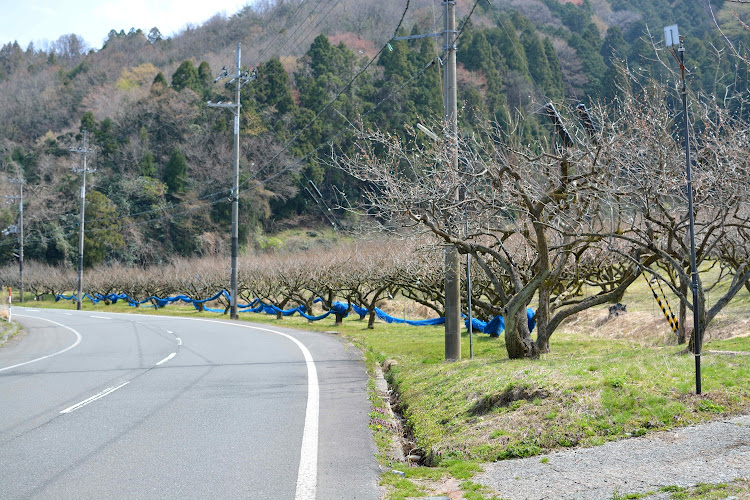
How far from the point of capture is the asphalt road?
5.75 meters

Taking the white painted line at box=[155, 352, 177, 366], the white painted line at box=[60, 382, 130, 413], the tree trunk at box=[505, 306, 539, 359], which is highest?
the tree trunk at box=[505, 306, 539, 359]

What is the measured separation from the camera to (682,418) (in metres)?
6.71

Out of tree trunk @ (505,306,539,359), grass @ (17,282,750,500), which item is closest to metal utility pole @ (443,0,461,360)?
tree trunk @ (505,306,539,359)

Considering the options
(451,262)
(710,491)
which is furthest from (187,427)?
(451,262)

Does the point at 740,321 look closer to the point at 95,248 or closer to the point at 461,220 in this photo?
the point at 461,220

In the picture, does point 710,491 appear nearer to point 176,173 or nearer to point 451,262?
point 451,262

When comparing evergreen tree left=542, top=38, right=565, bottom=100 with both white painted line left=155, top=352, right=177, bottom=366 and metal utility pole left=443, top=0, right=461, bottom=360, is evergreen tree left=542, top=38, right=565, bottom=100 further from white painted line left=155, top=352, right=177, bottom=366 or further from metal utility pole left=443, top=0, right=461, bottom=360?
white painted line left=155, top=352, right=177, bottom=366

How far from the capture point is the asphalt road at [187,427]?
18.9 ft

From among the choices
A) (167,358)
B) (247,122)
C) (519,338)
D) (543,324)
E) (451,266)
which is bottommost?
(167,358)

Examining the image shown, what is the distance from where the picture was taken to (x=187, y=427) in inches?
315

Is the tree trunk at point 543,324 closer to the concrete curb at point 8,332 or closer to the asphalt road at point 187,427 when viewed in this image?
the asphalt road at point 187,427

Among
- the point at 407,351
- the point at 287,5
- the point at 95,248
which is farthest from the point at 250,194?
the point at 407,351

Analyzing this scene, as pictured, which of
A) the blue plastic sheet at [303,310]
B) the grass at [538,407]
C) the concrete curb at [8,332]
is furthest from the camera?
the concrete curb at [8,332]

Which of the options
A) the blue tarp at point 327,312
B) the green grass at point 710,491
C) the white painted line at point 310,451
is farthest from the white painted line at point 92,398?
the blue tarp at point 327,312
